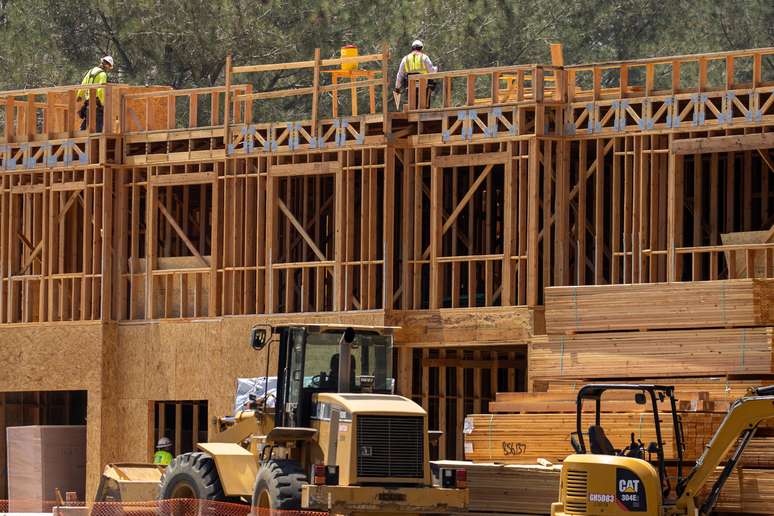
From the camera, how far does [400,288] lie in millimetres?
31625

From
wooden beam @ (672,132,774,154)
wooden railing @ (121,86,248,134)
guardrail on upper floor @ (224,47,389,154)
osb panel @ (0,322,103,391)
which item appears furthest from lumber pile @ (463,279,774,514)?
osb panel @ (0,322,103,391)

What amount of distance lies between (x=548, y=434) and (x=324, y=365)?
11.2ft

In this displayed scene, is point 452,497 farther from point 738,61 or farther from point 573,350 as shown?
point 738,61

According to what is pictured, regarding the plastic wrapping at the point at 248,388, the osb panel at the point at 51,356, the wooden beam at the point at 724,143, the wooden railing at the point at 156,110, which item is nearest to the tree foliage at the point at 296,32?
the wooden railing at the point at 156,110

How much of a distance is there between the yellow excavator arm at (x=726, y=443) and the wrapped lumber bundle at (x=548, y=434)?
2438 millimetres

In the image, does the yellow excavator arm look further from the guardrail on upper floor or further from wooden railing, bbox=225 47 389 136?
the guardrail on upper floor

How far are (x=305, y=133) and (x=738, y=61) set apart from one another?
20215mm

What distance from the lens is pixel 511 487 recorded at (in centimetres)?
2405

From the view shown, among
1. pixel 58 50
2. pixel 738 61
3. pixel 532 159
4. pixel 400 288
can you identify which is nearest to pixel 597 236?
pixel 532 159

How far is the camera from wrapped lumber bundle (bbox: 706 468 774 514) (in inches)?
875

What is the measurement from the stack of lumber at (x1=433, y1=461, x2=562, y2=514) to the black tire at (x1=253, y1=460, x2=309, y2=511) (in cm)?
224

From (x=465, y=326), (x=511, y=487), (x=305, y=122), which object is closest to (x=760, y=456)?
(x=511, y=487)

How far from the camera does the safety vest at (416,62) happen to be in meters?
32.1

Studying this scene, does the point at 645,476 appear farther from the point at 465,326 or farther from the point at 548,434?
the point at 465,326
